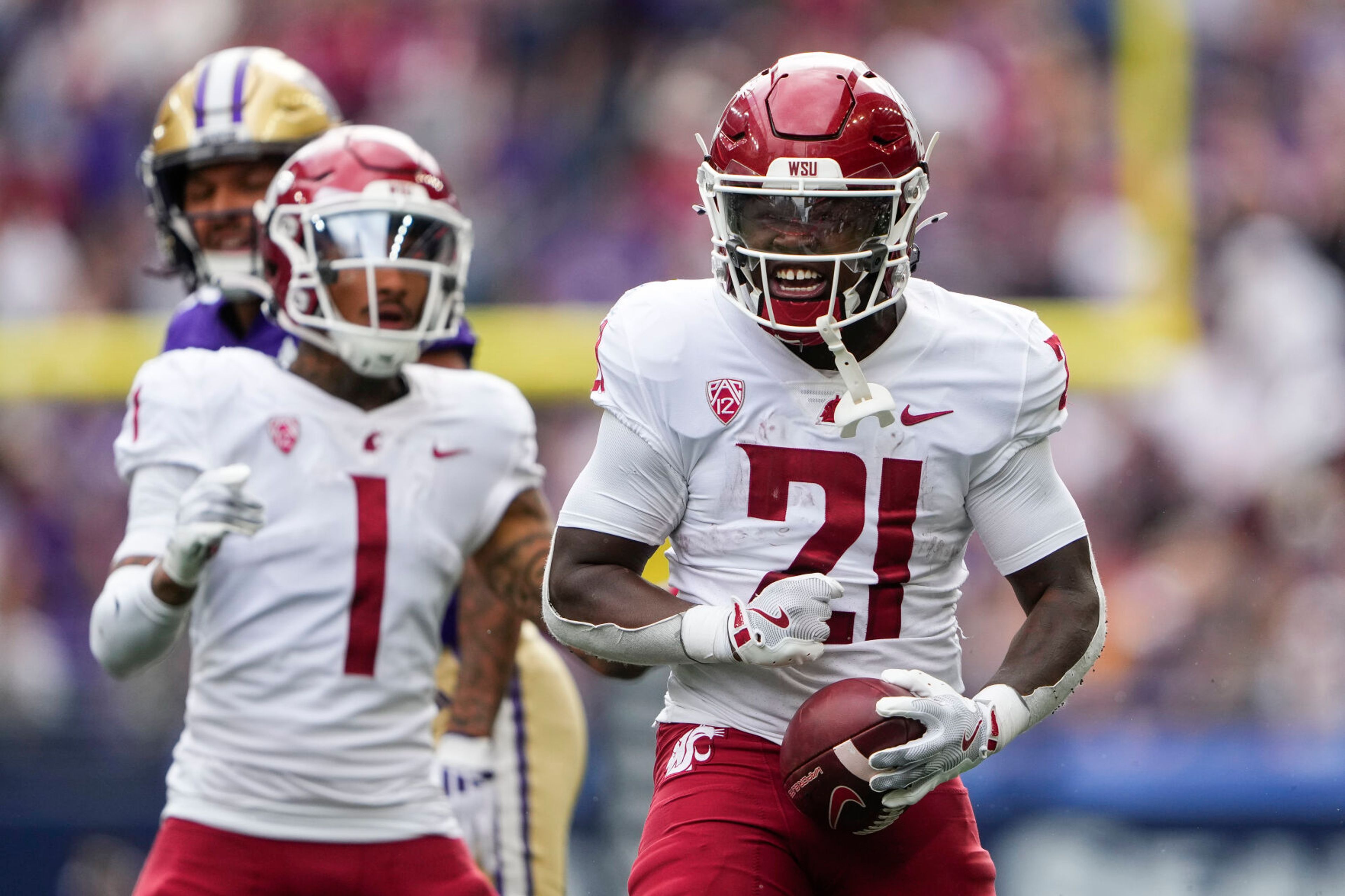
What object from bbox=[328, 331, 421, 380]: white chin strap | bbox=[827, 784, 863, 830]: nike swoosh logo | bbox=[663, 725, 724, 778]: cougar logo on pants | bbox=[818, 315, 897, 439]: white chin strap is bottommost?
bbox=[663, 725, 724, 778]: cougar logo on pants

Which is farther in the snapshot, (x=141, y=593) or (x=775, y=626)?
(x=141, y=593)

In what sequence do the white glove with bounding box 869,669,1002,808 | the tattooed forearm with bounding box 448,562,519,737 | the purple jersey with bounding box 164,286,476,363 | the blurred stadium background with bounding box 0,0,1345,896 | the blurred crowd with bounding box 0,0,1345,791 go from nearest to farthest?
the white glove with bounding box 869,669,1002,808, the purple jersey with bounding box 164,286,476,363, the tattooed forearm with bounding box 448,562,519,737, the blurred stadium background with bounding box 0,0,1345,896, the blurred crowd with bounding box 0,0,1345,791

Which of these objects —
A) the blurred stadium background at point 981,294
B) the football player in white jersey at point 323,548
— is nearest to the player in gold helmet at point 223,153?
the football player in white jersey at point 323,548

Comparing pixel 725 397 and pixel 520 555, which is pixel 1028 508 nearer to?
pixel 725 397

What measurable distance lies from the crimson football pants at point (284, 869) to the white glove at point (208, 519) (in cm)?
48

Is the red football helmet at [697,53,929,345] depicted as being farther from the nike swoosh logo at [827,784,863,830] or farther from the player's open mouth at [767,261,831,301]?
the nike swoosh logo at [827,784,863,830]

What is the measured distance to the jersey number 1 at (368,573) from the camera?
3.49 m

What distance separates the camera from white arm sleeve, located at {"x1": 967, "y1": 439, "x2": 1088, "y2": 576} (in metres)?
3.00

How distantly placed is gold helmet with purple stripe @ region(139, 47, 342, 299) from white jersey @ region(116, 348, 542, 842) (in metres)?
0.90

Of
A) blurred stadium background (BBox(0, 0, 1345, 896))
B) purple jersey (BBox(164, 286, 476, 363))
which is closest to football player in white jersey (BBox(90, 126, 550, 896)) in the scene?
purple jersey (BBox(164, 286, 476, 363))

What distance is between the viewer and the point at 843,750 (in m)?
2.73

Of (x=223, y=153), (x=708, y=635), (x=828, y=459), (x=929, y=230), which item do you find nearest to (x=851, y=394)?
(x=828, y=459)

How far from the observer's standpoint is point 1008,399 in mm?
2988

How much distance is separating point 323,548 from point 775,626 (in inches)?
42.3
